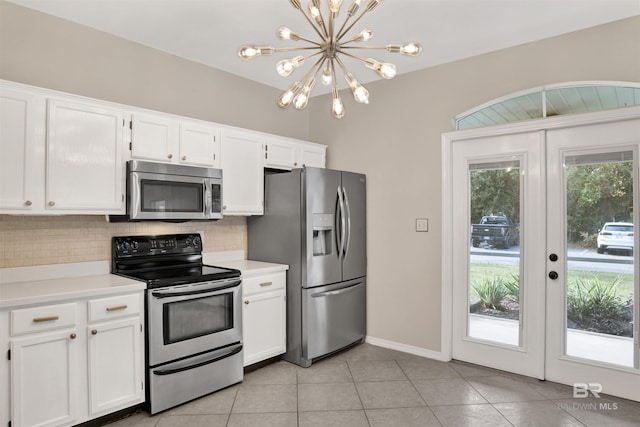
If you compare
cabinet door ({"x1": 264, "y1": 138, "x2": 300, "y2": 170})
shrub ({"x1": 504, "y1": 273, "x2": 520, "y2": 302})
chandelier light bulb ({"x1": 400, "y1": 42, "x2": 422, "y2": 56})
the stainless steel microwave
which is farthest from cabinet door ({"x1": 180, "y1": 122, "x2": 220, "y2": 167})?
shrub ({"x1": 504, "y1": 273, "x2": 520, "y2": 302})

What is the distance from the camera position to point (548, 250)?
10.6ft

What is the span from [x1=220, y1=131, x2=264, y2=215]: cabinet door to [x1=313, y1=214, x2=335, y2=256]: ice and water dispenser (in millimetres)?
557

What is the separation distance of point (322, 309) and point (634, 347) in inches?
92.2

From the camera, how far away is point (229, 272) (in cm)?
318

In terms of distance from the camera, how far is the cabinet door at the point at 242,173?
11.6 feet

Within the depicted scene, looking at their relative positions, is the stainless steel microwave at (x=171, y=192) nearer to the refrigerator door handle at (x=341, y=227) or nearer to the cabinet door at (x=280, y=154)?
the cabinet door at (x=280, y=154)

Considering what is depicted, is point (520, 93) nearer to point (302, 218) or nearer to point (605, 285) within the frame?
point (605, 285)

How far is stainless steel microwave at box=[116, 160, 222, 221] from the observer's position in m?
2.90

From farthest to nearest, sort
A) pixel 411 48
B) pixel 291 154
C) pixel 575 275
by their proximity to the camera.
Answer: pixel 291 154 → pixel 575 275 → pixel 411 48

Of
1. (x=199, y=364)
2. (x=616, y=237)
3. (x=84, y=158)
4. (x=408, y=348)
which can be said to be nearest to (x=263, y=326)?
(x=199, y=364)

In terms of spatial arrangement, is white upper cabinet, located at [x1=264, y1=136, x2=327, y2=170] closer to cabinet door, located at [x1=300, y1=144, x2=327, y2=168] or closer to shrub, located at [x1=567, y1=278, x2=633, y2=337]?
cabinet door, located at [x1=300, y1=144, x2=327, y2=168]

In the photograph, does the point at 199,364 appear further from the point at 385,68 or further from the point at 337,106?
the point at 385,68

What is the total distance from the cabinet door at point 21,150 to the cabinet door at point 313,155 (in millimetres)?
2313

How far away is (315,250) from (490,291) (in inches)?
61.6
